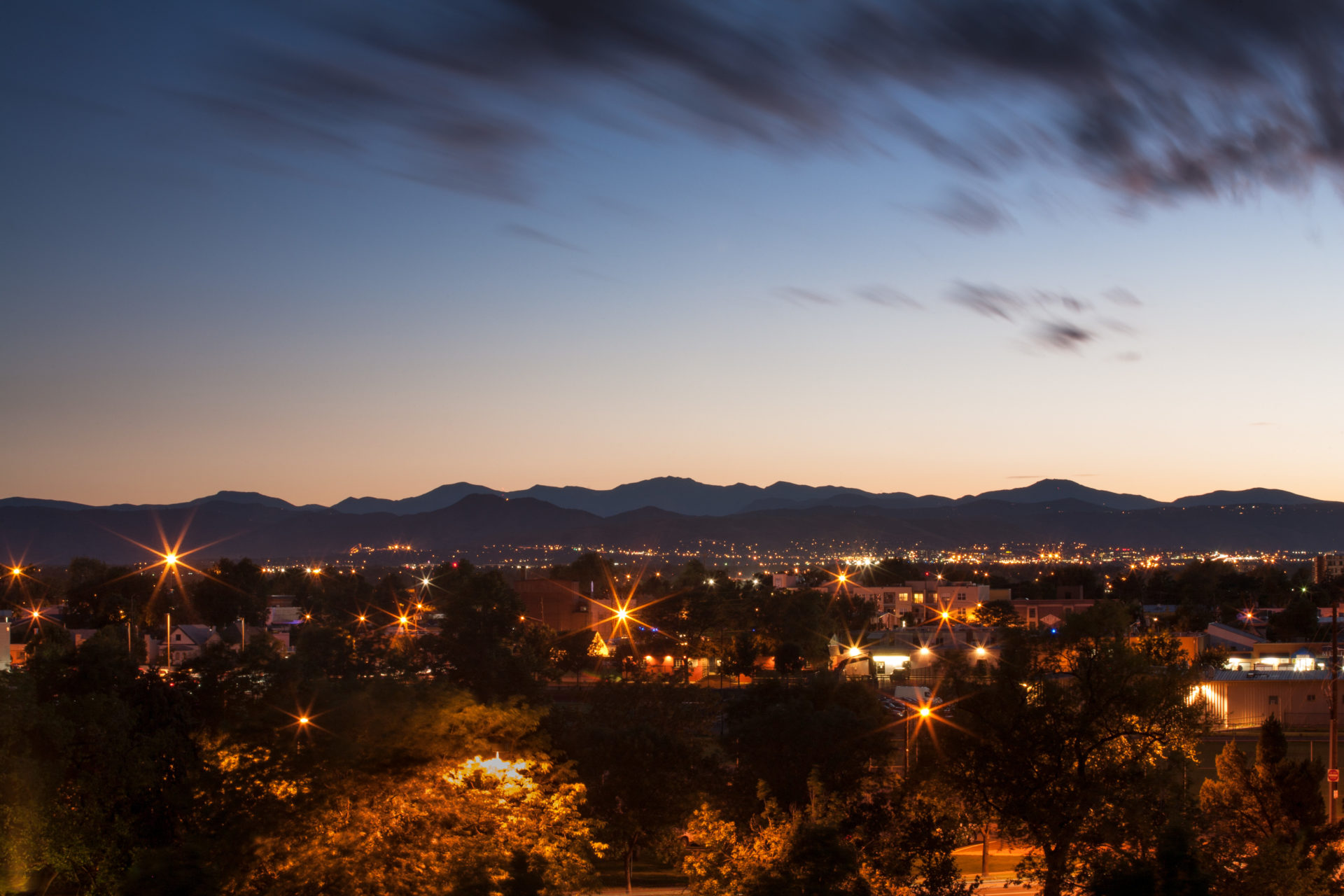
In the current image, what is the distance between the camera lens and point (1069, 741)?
21.3 metres

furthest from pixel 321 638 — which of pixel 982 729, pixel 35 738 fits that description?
pixel 982 729

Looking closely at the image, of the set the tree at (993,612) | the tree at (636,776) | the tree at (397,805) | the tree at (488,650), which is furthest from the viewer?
the tree at (993,612)

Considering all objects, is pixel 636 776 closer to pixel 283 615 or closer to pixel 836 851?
pixel 836 851

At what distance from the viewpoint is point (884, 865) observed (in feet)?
63.6

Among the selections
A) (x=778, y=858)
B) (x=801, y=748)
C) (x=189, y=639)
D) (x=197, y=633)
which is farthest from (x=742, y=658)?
(x=778, y=858)

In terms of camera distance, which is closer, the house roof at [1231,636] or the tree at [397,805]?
the tree at [397,805]

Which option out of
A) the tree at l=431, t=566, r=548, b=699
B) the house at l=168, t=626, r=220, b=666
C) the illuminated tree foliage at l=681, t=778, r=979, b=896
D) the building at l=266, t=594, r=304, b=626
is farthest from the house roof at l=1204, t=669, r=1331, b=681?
the building at l=266, t=594, r=304, b=626

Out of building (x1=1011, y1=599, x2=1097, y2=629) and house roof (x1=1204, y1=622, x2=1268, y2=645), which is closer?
house roof (x1=1204, y1=622, x2=1268, y2=645)

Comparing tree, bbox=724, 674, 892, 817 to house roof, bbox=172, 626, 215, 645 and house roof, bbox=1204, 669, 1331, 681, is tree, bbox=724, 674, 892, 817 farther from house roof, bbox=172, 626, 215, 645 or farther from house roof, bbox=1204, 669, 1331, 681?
house roof, bbox=172, 626, 215, 645

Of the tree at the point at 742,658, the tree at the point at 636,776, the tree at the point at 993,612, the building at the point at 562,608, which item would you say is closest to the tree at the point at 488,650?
the tree at the point at 742,658

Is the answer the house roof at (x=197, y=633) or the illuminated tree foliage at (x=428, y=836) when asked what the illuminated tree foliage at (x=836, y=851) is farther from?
the house roof at (x=197, y=633)

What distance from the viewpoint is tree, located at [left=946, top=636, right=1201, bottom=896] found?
20.6 meters

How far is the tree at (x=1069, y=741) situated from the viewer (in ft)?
67.5

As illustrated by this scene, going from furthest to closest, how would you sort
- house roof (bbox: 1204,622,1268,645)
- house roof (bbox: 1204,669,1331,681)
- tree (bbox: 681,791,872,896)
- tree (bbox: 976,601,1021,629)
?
tree (bbox: 976,601,1021,629)
house roof (bbox: 1204,622,1268,645)
house roof (bbox: 1204,669,1331,681)
tree (bbox: 681,791,872,896)
